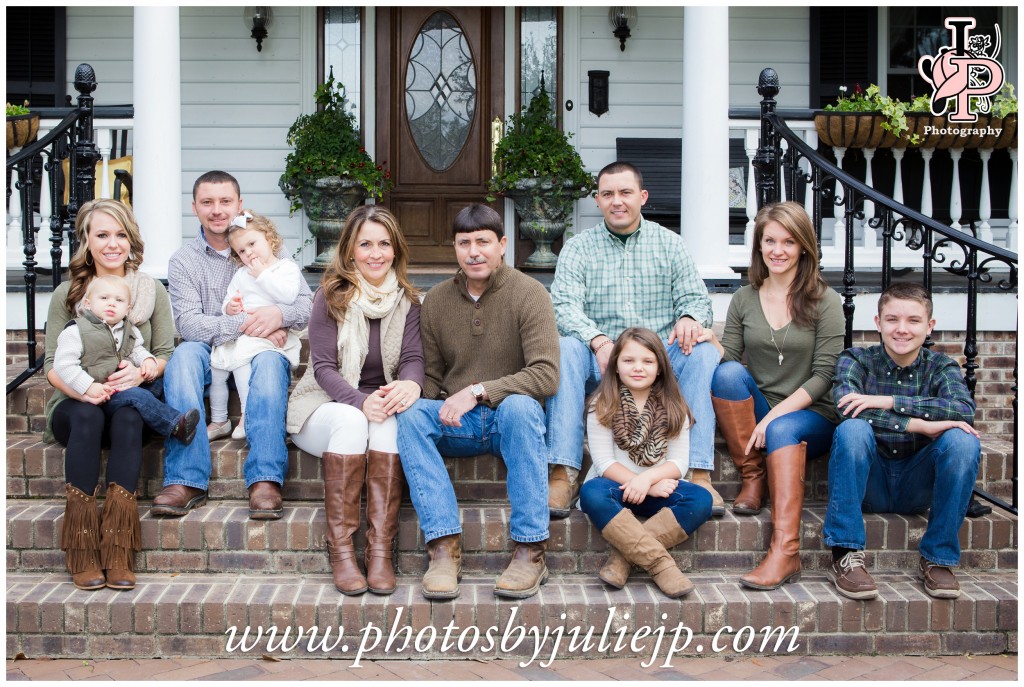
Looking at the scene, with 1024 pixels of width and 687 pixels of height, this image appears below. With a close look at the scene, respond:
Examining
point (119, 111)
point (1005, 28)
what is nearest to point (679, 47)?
point (1005, 28)

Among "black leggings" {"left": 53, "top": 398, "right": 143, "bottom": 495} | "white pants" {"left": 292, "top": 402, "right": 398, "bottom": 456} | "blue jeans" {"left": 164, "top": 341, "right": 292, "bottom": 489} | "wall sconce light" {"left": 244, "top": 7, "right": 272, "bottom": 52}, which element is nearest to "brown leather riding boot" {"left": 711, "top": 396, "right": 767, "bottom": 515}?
"white pants" {"left": 292, "top": 402, "right": 398, "bottom": 456}

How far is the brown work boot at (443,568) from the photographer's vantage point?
325 centimetres

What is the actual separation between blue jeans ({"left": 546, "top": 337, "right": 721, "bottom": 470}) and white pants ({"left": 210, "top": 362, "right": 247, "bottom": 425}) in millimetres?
1200

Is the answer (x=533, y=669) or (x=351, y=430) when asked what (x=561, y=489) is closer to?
(x=533, y=669)

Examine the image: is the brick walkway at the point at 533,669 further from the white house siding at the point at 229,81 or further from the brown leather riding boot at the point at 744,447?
the white house siding at the point at 229,81

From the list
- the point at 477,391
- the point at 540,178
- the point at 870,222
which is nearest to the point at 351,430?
Result: the point at 477,391

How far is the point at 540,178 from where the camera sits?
22.7 ft

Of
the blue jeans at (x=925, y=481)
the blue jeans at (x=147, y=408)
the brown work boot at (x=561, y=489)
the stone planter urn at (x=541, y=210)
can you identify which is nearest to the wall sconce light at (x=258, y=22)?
the stone planter urn at (x=541, y=210)

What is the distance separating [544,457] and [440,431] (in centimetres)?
40

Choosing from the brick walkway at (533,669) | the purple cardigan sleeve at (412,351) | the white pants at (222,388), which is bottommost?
the brick walkway at (533,669)

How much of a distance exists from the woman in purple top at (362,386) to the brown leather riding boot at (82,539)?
736mm

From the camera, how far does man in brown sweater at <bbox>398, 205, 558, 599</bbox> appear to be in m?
3.37

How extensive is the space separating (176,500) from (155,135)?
8.07 feet

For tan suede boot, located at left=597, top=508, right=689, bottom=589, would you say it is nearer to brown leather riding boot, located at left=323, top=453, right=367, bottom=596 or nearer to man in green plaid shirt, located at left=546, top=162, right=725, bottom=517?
man in green plaid shirt, located at left=546, top=162, right=725, bottom=517
